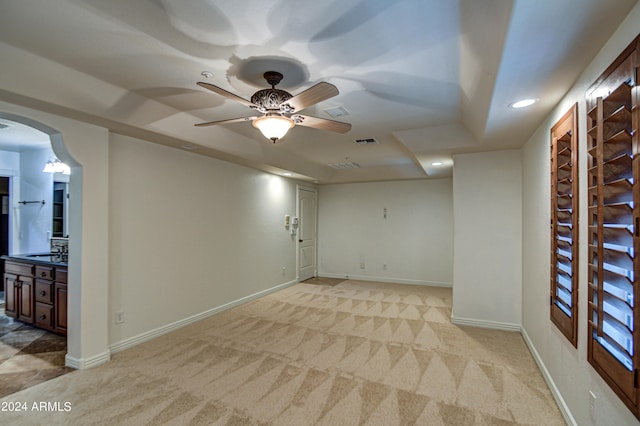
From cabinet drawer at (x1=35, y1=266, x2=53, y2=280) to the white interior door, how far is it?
167 inches

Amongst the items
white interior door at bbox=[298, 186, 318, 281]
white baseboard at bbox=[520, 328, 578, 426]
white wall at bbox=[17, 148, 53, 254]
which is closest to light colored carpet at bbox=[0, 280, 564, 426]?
white baseboard at bbox=[520, 328, 578, 426]

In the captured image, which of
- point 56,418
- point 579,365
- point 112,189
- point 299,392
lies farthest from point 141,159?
point 579,365

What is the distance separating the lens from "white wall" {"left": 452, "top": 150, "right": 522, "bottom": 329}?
13.2ft

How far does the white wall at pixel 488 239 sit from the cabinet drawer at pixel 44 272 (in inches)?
197

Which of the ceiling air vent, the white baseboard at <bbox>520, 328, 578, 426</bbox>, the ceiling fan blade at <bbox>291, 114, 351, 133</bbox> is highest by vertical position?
the ceiling air vent

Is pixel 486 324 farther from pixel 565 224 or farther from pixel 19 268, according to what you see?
pixel 19 268

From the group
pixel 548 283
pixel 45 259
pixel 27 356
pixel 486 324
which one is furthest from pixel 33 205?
pixel 548 283

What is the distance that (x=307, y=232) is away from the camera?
7379 millimetres

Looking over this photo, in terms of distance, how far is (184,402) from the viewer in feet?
7.98

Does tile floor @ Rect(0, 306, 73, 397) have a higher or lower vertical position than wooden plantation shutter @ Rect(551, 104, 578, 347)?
lower

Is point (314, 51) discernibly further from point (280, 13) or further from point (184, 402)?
point (184, 402)

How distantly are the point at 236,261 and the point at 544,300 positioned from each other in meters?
4.01

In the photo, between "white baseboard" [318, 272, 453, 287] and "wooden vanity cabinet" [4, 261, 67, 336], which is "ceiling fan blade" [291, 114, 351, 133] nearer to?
"wooden vanity cabinet" [4, 261, 67, 336]

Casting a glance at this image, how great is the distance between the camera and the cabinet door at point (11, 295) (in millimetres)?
4176
